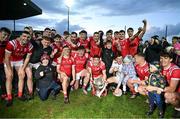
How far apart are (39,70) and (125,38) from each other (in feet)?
13.4

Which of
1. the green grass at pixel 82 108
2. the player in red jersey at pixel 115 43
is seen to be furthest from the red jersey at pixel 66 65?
the player in red jersey at pixel 115 43

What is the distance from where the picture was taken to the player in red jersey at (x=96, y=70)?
10370 mm

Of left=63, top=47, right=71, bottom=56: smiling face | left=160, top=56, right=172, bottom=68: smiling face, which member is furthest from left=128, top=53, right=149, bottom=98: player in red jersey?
left=63, top=47, right=71, bottom=56: smiling face

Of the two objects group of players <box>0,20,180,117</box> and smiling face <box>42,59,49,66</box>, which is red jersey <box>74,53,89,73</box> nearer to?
group of players <box>0,20,180,117</box>

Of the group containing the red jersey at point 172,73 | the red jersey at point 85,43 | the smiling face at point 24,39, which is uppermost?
the smiling face at point 24,39

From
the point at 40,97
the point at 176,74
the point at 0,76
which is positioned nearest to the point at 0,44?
the point at 0,76

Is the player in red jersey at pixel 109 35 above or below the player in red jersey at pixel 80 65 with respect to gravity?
above

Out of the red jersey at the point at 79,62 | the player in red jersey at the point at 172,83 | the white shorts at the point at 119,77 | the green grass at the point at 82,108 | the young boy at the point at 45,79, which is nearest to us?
the player in red jersey at the point at 172,83

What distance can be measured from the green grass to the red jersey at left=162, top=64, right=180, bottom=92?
118 centimetres

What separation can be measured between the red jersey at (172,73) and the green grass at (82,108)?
118 cm

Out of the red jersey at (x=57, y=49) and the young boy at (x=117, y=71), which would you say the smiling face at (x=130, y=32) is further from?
the red jersey at (x=57, y=49)

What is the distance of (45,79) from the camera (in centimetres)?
998

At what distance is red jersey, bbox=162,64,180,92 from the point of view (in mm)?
7812

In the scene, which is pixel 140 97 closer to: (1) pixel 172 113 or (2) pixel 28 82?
(1) pixel 172 113
